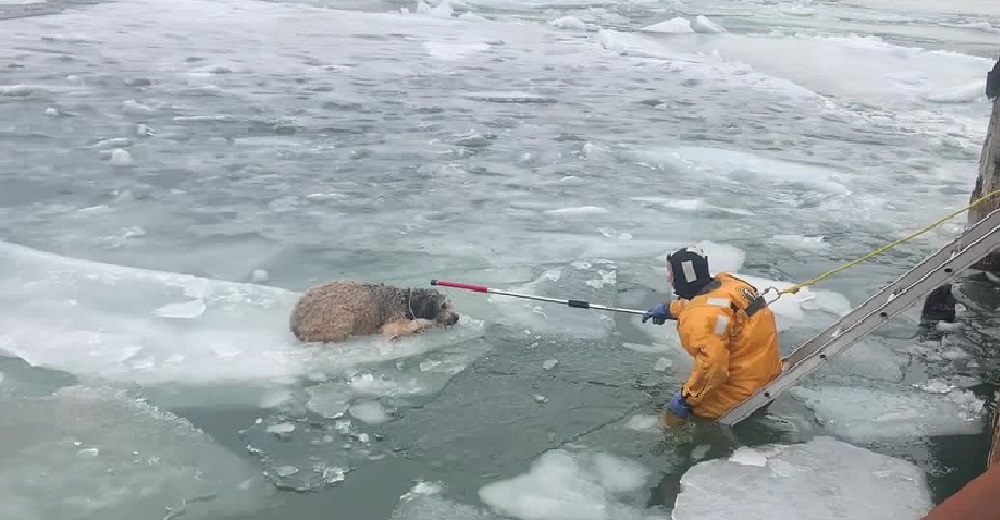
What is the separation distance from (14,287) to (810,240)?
20.7 ft

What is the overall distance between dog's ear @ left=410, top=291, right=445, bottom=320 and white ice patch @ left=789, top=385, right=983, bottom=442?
7.38 feet

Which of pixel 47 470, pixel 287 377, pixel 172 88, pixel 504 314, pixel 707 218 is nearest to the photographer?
pixel 47 470

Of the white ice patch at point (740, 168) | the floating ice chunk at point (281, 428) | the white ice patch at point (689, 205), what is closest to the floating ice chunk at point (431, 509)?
the floating ice chunk at point (281, 428)

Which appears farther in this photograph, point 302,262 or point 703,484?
point 302,262

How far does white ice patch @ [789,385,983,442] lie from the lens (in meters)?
4.73

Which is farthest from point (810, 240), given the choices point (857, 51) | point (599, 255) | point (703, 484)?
point (857, 51)

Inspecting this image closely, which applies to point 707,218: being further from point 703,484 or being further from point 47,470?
point 47,470

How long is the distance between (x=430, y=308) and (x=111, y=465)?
219 cm

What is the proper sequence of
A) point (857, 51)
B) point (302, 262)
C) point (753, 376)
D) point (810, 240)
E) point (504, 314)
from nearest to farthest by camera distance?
point (753, 376), point (504, 314), point (302, 262), point (810, 240), point (857, 51)

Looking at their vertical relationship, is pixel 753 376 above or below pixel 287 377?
above

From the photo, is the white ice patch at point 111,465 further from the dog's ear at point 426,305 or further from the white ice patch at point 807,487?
the white ice patch at point 807,487

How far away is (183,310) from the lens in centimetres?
602

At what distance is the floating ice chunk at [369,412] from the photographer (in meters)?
4.74

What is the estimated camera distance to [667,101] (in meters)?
14.7
